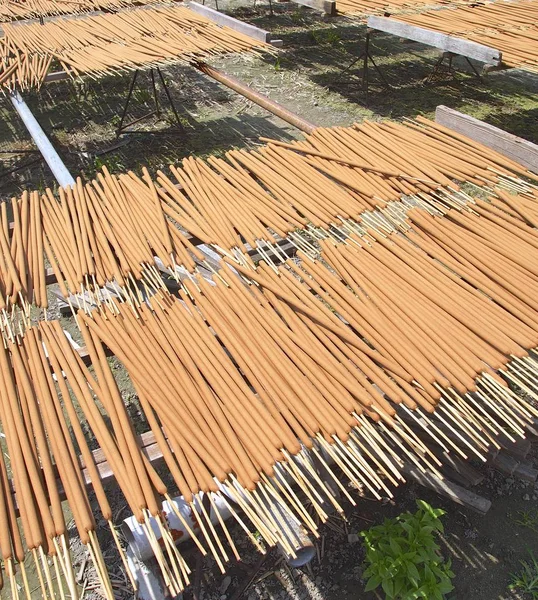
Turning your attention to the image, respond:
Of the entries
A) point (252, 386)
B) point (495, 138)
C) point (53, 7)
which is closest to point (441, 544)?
point (252, 386)

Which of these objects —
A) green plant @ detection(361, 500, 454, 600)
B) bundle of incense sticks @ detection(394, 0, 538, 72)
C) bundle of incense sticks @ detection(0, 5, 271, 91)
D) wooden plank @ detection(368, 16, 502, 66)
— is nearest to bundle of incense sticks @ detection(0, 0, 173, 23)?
bundle of incense sticks @ detection(0, 5, 271, 91)

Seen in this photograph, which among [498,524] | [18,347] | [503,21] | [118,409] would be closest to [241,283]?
[118,409]

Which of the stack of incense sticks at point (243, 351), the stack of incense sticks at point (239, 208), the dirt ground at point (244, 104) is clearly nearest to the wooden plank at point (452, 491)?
the stack of incense sticks at point (243, 351)

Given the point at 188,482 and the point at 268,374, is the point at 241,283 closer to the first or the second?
the point at 268,374

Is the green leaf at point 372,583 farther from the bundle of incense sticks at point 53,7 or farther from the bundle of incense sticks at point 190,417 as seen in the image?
the bundle of incense sticks at point 53,7

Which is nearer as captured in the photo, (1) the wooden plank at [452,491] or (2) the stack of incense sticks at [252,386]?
(2) the stack of incense sticks at [252,386]

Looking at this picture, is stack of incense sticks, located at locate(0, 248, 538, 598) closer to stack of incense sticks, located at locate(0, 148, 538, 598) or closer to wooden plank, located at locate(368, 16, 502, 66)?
stack of incense sticks, located at locate(0, 148, 538, 598)
